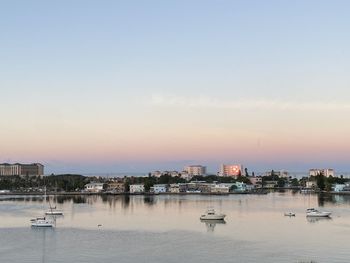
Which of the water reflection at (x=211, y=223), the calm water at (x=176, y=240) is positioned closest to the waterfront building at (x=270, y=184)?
the calm water at (x=176, y=240)

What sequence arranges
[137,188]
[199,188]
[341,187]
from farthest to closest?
[199,188] < [137,188] < [341,187]

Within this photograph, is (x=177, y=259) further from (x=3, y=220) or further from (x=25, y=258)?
(x=3, y=220)

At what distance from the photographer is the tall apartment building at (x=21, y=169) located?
271ft

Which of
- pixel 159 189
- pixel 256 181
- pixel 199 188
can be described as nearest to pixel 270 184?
pixel 256 181

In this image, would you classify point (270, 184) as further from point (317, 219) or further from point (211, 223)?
point (211, 223)

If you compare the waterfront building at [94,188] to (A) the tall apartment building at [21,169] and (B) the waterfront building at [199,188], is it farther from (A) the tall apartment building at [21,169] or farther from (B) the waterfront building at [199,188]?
(A) the tall apartment building at [21,169]

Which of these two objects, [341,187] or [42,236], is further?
[341,187]

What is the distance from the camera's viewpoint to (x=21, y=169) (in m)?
82.9

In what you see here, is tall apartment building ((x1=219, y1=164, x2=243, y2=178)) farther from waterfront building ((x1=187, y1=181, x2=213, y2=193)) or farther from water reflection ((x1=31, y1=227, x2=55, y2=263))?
water reflection ((x1=31, y1=227, x2=55, y2=263))

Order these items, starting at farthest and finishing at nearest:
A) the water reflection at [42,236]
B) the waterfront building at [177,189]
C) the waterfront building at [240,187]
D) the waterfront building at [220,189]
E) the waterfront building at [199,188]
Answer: the waterfront building at [240,187] < the waterfront building at [199,188] < the waterfront building at [177,189] < the waterfront building at [220,189] < the water reflection at [42,236]

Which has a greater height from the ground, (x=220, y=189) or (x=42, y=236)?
(x=220, y=189)

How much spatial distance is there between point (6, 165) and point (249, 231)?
72294 millimetres

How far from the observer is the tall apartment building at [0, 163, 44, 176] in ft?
271

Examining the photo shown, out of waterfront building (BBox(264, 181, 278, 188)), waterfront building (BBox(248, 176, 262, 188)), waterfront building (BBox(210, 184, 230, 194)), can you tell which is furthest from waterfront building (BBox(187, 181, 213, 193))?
waterfront building (BBox(264, 181, 278, 188))
